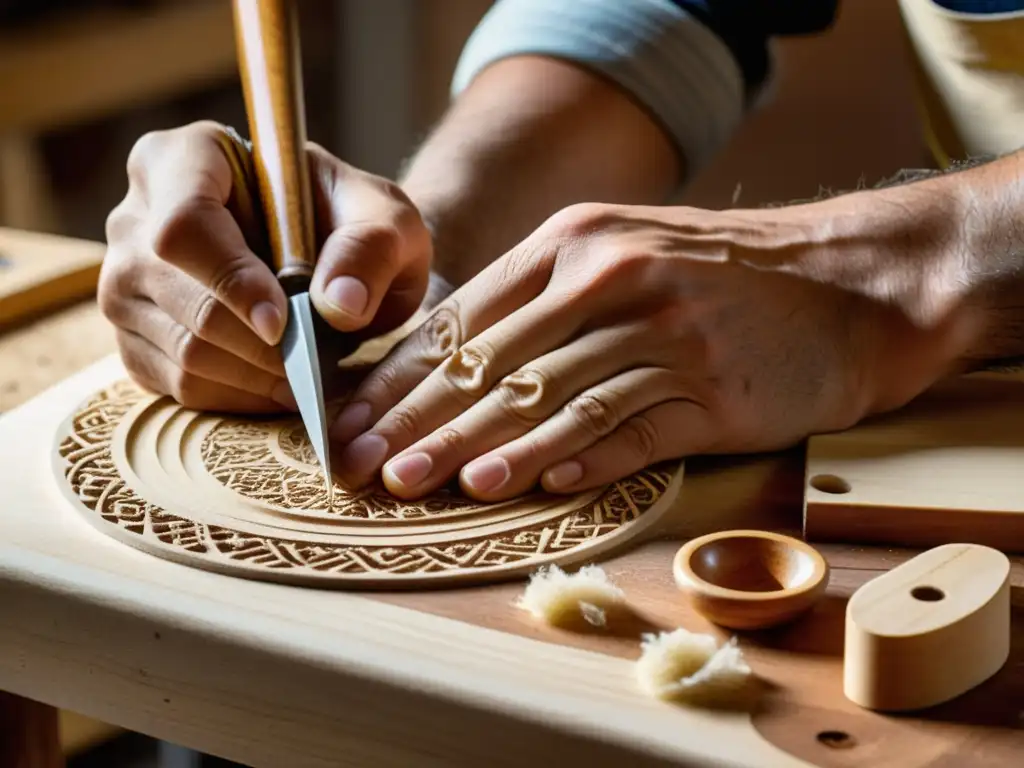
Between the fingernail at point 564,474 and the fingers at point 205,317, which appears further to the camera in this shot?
the fingers at point 205,317

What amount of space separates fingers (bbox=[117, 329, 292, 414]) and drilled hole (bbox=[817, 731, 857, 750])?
51 centimetres

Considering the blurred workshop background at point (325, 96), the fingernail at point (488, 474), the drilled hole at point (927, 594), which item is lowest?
the blurred workshop background at point (325, 96)

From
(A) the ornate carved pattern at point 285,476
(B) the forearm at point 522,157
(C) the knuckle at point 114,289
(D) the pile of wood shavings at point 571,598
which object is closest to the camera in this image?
(D) the pile of wood shavings at point 571,598

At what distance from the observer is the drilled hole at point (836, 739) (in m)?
0.61

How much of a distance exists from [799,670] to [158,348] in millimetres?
567

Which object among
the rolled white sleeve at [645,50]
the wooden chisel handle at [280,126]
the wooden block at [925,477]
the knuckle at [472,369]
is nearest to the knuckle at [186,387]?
the wooden chisel handle at [280,126]

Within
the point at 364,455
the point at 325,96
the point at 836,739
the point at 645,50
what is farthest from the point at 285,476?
the point at 325,96

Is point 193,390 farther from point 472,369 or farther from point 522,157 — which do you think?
point 522,157

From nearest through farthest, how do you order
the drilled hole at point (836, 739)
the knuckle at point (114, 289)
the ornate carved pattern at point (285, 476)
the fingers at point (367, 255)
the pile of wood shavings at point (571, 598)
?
the drilled hole at point (836, 739) < the pile of wood shavings at point (571, 598) < the ornate carved pattern at point (285, 476) < the fingers at point (367, 255) < the knuckle at point (114, 289)

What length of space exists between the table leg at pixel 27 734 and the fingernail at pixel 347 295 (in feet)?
1.15

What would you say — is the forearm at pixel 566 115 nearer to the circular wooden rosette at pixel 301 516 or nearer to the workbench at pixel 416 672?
the circular wooden rosette at pixel 301 516

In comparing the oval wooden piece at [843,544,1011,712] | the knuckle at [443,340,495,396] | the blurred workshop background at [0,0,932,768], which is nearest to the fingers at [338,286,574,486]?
the knuckle at [443,340,495,396]

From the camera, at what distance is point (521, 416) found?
867mm

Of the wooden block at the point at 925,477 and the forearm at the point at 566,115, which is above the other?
the forearm at the point at 566,115
